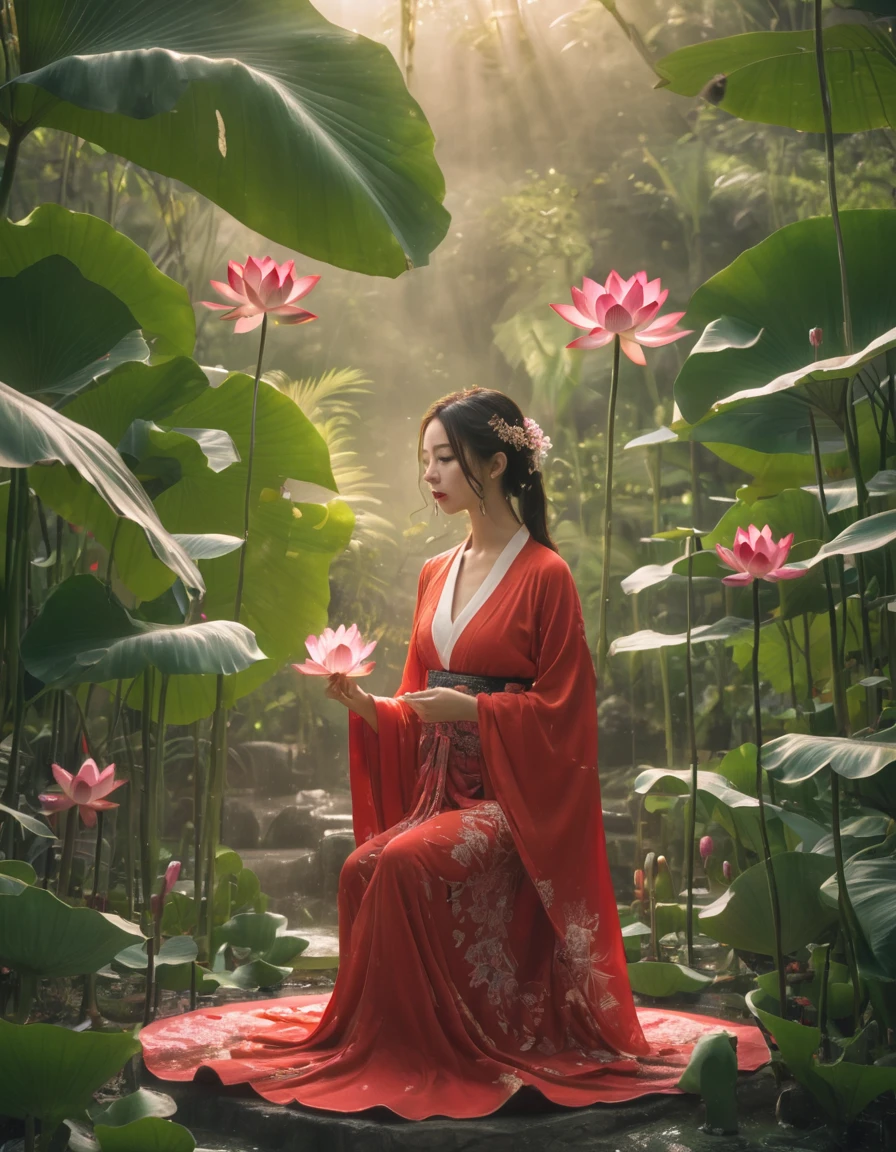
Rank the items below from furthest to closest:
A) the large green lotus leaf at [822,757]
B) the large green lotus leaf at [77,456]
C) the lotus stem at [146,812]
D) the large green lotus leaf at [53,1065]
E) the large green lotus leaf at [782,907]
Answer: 1. the lotus stem at [146,812]
2. the large green lotus leaf at [782,907]
3. the large green lotus leaf at [822,757]
4. the large green lotus leaf at [53,1065]
5. the large green lotus leaf at [77,456]

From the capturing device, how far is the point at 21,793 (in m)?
2.29

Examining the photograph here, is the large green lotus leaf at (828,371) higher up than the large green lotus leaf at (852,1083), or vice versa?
the large green lotus leaf at (828,371)

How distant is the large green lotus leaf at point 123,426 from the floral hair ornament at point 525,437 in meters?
0.60

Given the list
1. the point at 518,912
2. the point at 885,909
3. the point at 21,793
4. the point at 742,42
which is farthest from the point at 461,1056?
the point at 742,42

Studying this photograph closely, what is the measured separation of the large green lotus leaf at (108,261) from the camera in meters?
2.10

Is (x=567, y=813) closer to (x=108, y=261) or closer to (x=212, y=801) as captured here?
(x=212, y=801)

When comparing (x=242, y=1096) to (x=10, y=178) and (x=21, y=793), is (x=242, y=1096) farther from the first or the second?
(x=10, y=178)

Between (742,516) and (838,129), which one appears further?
(742,516)

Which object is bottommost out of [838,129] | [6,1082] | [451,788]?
[6,1082]

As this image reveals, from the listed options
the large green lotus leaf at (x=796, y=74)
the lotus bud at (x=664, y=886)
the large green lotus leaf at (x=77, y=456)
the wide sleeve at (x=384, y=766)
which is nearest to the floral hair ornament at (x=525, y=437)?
the wide sleeve at (x=384, y=766)

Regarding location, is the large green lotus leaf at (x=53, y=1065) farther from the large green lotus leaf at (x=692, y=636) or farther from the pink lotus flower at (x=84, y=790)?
the large green lotus leaf at (x=692, y=636)

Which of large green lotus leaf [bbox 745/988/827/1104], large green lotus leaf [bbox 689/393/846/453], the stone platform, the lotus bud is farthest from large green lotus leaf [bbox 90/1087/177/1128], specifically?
the lotus bud

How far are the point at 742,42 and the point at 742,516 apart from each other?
93cm

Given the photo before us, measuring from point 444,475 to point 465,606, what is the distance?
0.23 metres
